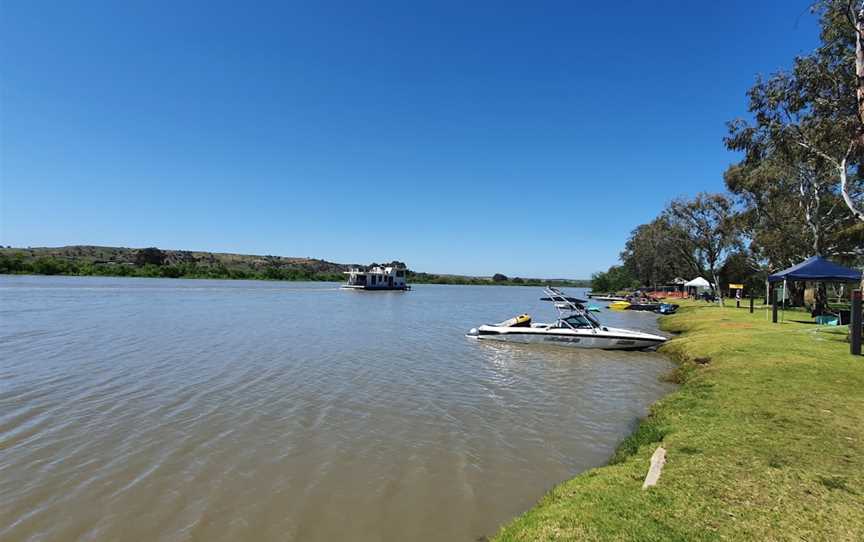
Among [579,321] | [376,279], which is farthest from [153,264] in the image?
[579,321]

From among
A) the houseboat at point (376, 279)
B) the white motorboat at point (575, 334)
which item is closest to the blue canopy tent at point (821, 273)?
the white motorboat at point (575, 334)

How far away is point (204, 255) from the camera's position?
171m

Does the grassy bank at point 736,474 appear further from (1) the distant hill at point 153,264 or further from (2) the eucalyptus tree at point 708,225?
(1) the distant hill at point 153,264

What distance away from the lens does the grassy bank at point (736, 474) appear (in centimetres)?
425

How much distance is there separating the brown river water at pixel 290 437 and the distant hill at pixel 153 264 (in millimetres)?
110887

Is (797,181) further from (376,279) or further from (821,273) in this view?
(376,279)

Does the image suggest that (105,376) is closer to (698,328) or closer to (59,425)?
(59,425)

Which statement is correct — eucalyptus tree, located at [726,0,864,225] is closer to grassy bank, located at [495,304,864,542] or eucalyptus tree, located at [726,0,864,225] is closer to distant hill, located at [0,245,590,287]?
grassy bank, located at [495,304,864,542]

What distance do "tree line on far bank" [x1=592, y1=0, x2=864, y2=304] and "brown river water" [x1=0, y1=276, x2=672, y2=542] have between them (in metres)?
11.5

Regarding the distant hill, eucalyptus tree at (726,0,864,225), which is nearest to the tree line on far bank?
→ eucalyptus tree at (726,0,864,225)

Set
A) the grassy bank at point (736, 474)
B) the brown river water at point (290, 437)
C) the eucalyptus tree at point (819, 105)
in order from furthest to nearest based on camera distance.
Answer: the eucalyptus tree at point (819, 105) → the brown river water at point (290, 437) → the grassy bank at point (736, 474)

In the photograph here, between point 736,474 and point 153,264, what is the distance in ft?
507

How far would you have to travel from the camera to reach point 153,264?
13450 centimetres

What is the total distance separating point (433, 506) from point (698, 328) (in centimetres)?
2425
